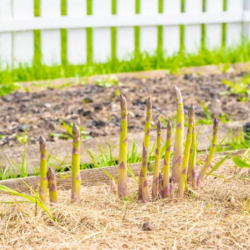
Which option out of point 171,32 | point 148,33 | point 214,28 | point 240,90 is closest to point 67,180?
point 240,90

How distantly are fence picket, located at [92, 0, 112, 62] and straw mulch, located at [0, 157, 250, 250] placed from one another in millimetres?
4260

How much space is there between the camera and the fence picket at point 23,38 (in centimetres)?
593


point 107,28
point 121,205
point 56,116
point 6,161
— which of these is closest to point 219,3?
point 107,28

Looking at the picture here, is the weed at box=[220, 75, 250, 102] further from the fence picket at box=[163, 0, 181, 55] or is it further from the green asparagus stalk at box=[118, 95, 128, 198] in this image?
the green asparagus stalk at box=[118, 95, 128, 198]

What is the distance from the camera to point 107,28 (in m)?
6.36

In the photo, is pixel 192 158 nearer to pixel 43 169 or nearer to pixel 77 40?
pixel 43 169

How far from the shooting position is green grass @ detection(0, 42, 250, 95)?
17.6 ft

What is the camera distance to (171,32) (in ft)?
22.1

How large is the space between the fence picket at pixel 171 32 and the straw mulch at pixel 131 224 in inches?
184

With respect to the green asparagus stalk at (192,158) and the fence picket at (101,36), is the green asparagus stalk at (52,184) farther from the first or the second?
the fence picket at (101,36)

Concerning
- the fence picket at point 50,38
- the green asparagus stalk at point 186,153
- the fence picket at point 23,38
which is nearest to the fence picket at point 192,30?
the fence picket at point 50,38

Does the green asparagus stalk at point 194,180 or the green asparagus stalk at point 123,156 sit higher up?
the green asparagus stalk at point 123,156

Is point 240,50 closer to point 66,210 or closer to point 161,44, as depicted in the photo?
point 161,44

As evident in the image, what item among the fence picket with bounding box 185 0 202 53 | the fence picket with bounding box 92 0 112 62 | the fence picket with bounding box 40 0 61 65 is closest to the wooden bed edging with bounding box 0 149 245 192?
the fence picket with bounding box 40 0 61 65
